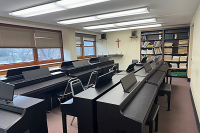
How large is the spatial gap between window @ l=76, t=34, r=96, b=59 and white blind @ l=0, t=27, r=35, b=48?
2.31m

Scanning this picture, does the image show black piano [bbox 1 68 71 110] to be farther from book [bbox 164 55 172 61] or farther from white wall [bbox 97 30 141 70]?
book [bbox 164 55 172 61]

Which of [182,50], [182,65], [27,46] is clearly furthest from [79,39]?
[182,65]

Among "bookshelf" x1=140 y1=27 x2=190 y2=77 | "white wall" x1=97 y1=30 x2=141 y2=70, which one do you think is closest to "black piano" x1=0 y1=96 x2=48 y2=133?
"bookshelf" x1=140 y1=27 x2=190 y2=77

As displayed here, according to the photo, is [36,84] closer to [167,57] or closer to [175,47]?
[167,57]

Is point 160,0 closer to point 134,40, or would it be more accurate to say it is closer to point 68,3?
point 68,3

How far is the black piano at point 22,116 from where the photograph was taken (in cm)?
138

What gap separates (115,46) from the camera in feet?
23.9

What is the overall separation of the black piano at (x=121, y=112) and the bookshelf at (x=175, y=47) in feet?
15.6

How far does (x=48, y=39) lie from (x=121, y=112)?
15.4ft

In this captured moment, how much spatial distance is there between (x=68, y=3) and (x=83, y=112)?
196 centimetres

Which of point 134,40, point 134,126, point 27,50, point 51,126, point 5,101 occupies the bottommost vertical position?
point 51,126

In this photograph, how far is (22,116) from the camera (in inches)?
58.3

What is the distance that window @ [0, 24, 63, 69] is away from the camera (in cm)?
389

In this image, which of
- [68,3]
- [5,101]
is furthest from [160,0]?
[5,101]
